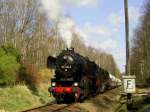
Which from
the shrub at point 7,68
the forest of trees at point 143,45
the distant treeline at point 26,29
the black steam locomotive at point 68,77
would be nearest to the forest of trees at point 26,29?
the distant treeline at point 26,29

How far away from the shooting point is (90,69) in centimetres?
3891

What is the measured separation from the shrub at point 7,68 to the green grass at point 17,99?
1.13 meters

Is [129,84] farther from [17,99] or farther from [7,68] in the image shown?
[7,68]

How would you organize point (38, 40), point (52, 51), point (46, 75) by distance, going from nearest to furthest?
point (46, 75) < point (38, 40) < point (52, 51)

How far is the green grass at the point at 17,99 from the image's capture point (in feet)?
102

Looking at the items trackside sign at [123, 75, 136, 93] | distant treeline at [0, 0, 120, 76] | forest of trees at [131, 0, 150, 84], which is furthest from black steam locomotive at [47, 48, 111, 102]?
forest of trees at [131, 0, 150, 84]

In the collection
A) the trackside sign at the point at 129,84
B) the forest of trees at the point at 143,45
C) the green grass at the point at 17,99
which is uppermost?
the forest of trees at the point at 143,45

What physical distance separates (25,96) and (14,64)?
5.06 m

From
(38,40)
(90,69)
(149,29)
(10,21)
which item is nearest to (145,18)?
(149,29)

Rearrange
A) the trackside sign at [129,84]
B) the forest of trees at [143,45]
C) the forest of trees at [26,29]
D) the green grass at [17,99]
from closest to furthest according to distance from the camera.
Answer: the trackside sign at [129,84]
the green grass at [17,99]
the forest of trees at [26,29]
the forest of trees at [143,45]

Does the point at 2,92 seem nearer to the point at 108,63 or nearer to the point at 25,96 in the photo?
the point at 25,96

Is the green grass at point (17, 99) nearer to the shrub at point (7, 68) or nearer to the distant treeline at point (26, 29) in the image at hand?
the shrub at point (7, 68)

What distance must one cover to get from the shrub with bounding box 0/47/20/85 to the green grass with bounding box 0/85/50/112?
113 centimetres

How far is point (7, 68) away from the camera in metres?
39.4
